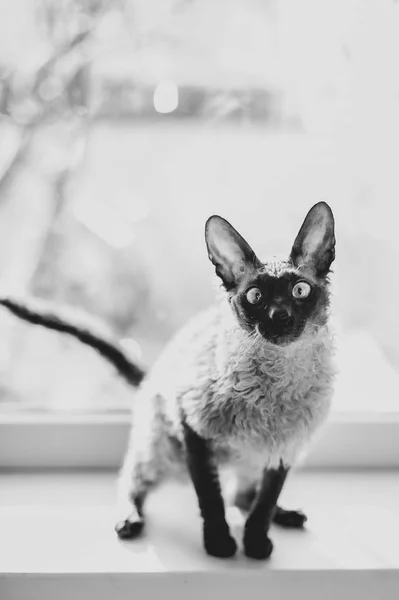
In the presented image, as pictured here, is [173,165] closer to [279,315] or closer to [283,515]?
[279,315]

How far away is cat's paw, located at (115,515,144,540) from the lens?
2.86 feet

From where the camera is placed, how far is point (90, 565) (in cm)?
80

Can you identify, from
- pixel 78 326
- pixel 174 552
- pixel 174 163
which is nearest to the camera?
pixel 174 552

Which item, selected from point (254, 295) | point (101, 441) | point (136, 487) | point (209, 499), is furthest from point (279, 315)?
point (101, 441)

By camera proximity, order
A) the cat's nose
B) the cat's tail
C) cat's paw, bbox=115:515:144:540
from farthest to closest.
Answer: the cat's tail < cat's paw, bbox=115:515:144:540 < the cat's nose

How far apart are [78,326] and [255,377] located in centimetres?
40

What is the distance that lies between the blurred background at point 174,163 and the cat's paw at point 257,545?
390mm

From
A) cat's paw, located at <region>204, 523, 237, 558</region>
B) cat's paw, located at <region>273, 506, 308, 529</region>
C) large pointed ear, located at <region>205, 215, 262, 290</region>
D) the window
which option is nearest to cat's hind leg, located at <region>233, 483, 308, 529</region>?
cat's paw, located at <region>273, 506, 308, 529</region>

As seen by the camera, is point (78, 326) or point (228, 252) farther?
point (78, 326)

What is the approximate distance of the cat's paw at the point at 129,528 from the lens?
2.86 ft

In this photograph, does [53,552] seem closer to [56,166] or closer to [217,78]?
[56,166]

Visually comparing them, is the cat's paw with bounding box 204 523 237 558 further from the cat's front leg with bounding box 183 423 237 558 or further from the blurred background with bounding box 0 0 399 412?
the blurred background with bounding box 0 0 399 412

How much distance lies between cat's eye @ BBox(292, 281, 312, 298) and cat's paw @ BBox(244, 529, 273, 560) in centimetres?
34

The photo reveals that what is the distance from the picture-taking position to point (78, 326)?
106cm
